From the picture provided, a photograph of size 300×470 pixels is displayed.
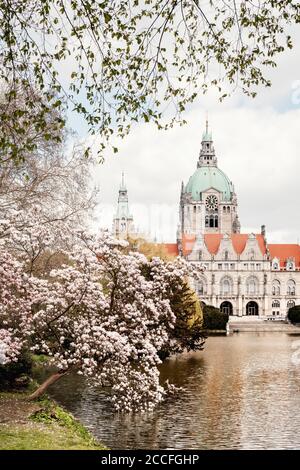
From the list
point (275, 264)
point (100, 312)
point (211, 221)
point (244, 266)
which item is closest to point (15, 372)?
point (100, 312)

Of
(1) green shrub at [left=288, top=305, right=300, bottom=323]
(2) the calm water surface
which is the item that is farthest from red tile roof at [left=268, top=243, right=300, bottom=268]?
(2) the calm water surface

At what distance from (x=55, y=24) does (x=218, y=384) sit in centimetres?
1883

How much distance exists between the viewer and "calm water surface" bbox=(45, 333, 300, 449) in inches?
628

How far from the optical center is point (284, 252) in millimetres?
105750

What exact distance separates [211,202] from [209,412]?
106m

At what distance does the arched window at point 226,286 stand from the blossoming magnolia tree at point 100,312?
83210mm

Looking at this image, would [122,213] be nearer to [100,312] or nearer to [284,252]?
[284,252]

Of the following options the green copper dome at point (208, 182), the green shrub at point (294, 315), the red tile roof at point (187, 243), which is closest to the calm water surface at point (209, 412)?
the green shrub at point (294, 315)

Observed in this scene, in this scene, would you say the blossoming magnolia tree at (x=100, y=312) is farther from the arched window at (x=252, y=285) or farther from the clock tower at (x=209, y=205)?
the clock tower at (x=209, y=205)

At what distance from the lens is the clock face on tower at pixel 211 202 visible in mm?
124375

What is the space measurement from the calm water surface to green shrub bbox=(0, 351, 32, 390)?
134 centimetres

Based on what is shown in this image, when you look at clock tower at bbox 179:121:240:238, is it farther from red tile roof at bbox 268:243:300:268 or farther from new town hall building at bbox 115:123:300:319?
red tile roof at bbox 268:243:300:268

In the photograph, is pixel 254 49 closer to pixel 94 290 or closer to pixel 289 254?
pixel 94 290
